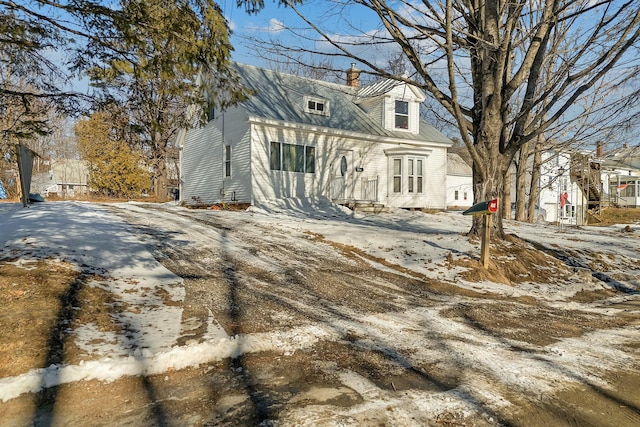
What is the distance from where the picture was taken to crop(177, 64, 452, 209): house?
51.3 feet

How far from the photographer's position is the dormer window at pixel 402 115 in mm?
19797

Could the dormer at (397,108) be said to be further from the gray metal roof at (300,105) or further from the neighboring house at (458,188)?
the neighboring house at (458,188)

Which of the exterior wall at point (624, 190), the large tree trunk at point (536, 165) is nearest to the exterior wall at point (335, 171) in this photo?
Answer: the large tree trunk at point (536, 165)

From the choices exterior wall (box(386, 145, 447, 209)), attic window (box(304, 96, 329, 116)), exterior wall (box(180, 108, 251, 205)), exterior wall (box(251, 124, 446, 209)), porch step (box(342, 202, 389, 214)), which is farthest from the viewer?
exterior wall (box(386, 145, 447, 209))

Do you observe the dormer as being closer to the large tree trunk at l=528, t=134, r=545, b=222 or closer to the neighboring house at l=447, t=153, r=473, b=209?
the large tree trunk at l=528, t=134, r=545, b=222

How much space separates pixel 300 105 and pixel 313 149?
93.0 inches

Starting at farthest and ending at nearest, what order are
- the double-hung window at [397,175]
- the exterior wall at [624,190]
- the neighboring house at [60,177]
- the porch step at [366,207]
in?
the neighboring house at [60,177]
the exterior wall at [624,190]
the double-hung window at [397,175]
the porch step at [366,207]

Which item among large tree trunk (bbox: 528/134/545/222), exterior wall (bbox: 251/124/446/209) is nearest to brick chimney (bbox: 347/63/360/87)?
exterior wall (bbox: 251/124/446/209)

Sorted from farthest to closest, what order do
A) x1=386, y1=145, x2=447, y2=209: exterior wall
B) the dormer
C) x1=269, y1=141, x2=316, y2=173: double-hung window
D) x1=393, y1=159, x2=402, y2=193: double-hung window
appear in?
the dormer, x1=393, y1=159, x2=402, y2=193: double-hung window, x1=386, y1=145, x2=447, y2=209: exterior wall, x1=269, y1=141, x2=316, y2=173: double-hung window

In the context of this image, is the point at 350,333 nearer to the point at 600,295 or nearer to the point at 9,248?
the point at 9,248

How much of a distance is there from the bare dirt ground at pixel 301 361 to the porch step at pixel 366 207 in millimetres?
10081

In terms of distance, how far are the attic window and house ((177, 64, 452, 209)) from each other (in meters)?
0.04

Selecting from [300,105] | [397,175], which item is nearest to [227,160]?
[300,105]

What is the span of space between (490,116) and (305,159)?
8.98 metres
